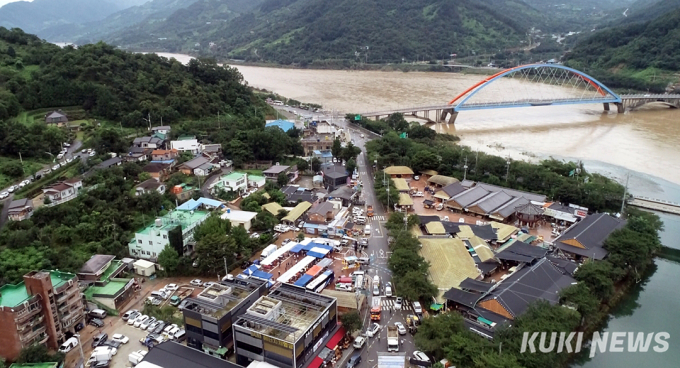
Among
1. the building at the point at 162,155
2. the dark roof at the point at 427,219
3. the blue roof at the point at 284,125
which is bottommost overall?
the dark roof at the point at 427,219

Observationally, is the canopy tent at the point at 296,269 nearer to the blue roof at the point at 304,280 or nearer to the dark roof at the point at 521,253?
the blue roof at the point at 304,280

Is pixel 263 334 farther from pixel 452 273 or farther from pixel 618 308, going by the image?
pixel 618 308

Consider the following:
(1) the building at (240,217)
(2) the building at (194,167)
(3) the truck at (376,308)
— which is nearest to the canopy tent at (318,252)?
(3) the truck at (376,308)

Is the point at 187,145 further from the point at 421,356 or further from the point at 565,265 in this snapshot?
the point at 565,265

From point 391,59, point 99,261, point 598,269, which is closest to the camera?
point 598,269

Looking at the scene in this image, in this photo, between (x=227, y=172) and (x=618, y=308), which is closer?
(x=618, y=308)

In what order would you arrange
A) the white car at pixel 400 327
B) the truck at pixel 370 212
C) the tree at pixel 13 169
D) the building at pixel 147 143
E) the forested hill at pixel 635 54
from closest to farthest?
the white car at pixel 400 327, the truck at pixel 370 212, the tree at pixel 13 169, the building at pixel 147 143, the forested hill at pixel 635 54

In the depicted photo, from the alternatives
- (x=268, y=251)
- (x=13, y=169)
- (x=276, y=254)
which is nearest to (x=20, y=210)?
(x=13, y=169)

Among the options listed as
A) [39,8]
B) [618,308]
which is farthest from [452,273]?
[39,8]
